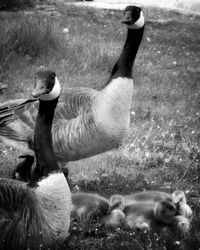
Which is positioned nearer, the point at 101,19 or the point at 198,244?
the point at 198,244

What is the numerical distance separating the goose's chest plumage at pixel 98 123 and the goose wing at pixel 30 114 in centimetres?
7

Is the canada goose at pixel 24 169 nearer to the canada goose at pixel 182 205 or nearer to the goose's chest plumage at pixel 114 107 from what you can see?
the goose's chest plumage at pixel 114 107

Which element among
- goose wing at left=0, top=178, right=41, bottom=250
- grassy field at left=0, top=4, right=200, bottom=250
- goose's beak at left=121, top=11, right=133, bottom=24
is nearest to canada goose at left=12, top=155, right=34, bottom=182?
grassy field at left=0, top=4, right=200, bottom=250

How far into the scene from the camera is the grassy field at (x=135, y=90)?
20.3 feet

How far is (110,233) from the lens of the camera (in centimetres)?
500

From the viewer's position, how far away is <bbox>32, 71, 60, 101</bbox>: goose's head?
4.32 metres

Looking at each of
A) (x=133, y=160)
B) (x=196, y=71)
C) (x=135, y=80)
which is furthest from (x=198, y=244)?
(x=196, y=71)

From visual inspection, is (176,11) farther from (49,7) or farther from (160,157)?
(160,157)

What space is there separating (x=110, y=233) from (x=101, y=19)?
12001mm

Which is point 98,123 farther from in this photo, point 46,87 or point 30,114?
point 46,87

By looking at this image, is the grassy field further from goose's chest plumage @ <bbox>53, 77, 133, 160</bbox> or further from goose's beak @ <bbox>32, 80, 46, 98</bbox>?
goose's beak @ <bbox>32, 80, 46, 98</bbox>

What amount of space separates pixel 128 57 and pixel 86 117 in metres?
0.95

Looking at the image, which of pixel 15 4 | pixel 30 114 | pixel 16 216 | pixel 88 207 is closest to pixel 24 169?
pixel 30 114

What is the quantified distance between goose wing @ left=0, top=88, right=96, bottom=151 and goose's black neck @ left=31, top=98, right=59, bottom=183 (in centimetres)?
127
